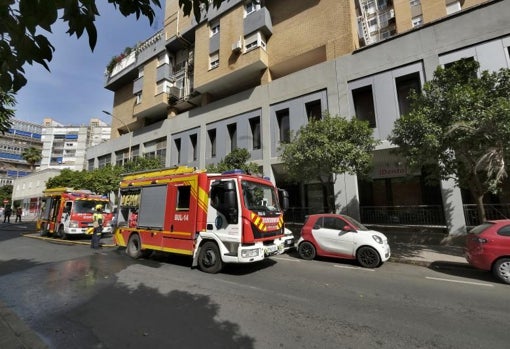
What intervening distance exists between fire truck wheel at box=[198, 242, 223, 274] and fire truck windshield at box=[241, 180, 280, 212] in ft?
5.27

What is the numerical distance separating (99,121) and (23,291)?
10569 cm

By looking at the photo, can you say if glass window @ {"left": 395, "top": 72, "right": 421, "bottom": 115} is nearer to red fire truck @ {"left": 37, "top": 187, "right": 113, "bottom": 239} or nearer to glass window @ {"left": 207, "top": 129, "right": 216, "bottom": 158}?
glass window @ {"left": 207, "top": 129, "right": 216, "bottom": 158}

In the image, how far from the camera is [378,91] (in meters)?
15.1

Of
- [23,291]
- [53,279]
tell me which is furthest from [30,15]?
[53,279]

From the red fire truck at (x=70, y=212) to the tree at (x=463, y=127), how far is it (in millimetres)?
15998

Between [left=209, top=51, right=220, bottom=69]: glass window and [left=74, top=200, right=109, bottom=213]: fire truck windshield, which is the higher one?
[left=209, top=51, right=220, bottom=69]: glass window

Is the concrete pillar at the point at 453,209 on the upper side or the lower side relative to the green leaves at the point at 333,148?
lower

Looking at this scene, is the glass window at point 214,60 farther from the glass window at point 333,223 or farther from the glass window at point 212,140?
the glass window at point 333,223

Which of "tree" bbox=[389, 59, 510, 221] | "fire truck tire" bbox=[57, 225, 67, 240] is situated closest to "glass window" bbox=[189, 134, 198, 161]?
"fire truck tire" bbox=[57, 225, 67, 240]

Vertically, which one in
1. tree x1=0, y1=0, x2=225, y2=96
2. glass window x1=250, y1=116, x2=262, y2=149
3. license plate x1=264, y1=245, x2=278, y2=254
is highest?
glass window x1=250, y1=116, x2=262, y2=149

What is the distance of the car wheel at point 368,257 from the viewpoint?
8.50m

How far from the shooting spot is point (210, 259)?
786cm

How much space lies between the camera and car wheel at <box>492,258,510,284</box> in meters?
6.65

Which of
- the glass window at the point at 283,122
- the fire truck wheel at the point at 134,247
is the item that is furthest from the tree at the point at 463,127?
the fire truck wheel at the point at 134,247
